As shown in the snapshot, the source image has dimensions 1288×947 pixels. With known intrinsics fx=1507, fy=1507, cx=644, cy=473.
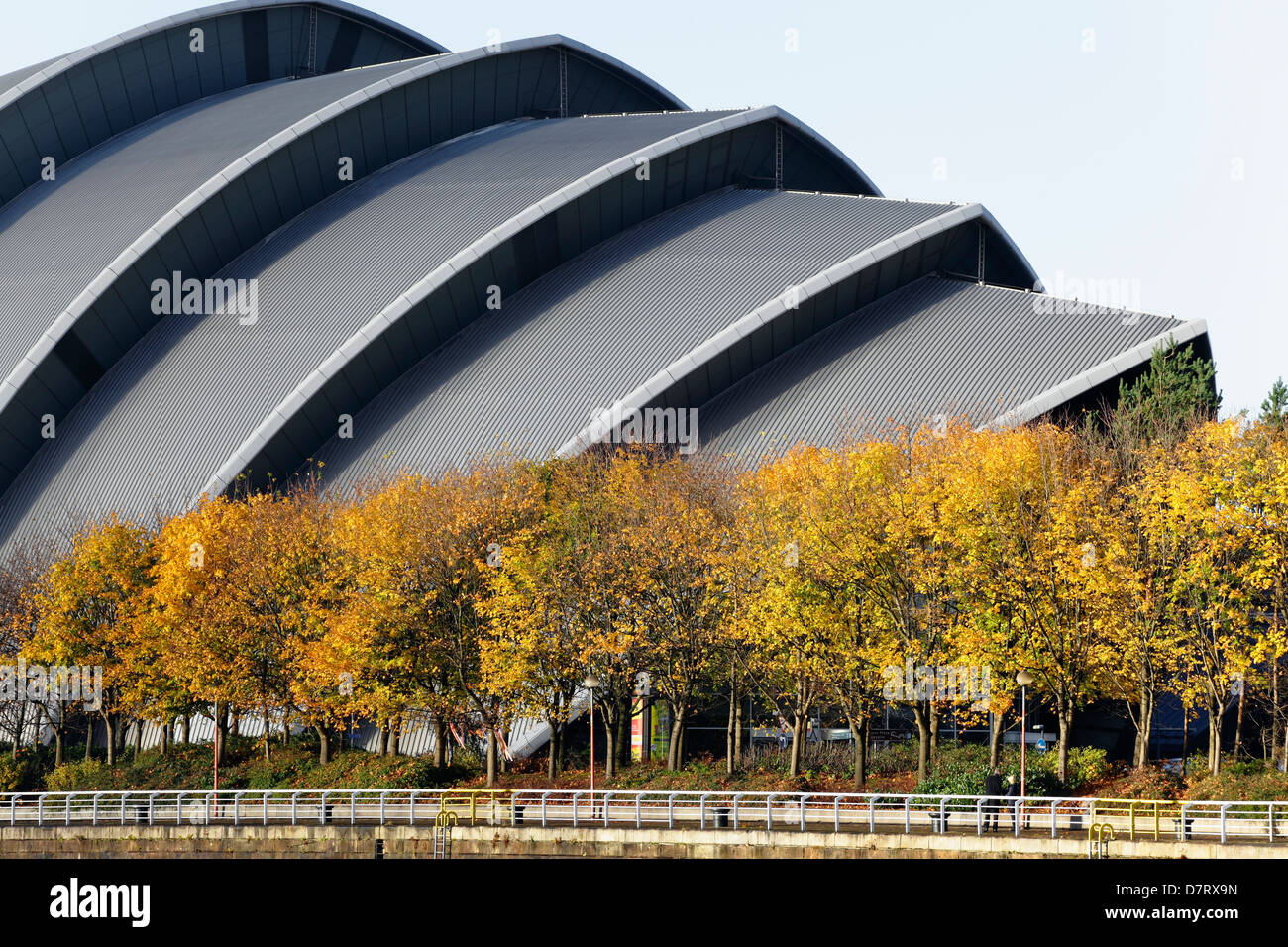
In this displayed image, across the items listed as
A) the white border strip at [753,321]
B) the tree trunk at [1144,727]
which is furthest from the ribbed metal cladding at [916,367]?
the tree trunk at [1144,727]

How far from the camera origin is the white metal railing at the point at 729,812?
34.2 m

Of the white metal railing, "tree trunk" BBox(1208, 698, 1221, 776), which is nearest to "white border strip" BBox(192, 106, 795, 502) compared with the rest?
the white metal railing

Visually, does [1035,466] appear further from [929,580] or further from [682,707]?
[682,707]

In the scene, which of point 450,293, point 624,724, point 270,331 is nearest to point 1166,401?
point 624,724

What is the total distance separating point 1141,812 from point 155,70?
70.5m

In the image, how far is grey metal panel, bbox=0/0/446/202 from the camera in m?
79.8

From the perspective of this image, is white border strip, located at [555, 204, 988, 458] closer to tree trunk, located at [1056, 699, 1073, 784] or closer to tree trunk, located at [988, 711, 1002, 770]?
tree trunk, located at [988, 711, 1002, 770]

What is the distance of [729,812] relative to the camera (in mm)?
39000

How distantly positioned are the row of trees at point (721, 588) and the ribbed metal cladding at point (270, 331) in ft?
26.9

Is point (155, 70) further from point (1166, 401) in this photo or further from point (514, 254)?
point (1166, 401)

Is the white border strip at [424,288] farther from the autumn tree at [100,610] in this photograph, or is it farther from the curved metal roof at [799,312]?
the curved metal roof at [799,312]

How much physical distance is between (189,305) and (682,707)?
36359 millimetres
